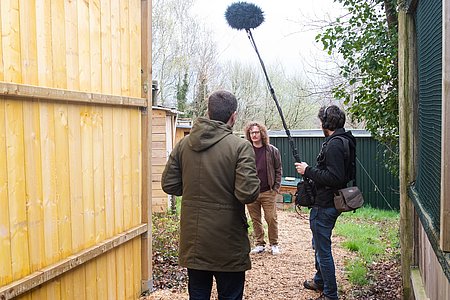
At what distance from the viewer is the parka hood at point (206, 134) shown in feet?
9.98

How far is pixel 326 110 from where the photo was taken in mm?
4125

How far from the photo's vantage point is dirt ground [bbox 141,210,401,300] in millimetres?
4688

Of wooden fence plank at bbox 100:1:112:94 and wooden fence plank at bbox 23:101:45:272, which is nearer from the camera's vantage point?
wooden fence plank at bbox 23:101:45:272

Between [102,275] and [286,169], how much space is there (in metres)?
9.70

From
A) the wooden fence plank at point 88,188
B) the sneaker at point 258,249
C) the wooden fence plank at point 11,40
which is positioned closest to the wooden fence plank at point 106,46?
the wooden fence plank at point 88,188

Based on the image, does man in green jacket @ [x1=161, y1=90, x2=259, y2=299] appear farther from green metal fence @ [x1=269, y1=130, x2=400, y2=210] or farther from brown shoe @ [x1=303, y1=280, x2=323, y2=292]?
green metal fence @ [x1=269, y1=130, x2=400, y2=210]

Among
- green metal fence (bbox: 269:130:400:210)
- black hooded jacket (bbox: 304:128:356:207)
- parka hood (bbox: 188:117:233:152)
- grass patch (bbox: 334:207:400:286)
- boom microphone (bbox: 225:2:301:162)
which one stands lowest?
grass patch (bbox: 334:207:400:286)

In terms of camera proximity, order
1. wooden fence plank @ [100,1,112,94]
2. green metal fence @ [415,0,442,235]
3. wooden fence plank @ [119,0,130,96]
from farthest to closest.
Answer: wooden fence plank @ [119,0,130,96]
wooden fence plank @ [100,1,112,94]
green metal fence @ [415,0,442,235]

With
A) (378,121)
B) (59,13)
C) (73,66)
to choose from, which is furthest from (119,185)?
(378,121)

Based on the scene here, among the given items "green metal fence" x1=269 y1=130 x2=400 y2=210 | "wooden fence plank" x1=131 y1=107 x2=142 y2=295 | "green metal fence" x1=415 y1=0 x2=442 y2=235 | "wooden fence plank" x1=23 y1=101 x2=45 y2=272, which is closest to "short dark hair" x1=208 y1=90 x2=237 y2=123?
"wooden fence plank" x1=23 y1=101 x2=45 y2=272

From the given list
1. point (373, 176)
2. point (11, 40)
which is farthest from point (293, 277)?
point (373, 176)

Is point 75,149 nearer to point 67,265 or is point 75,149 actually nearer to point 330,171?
point 67,265

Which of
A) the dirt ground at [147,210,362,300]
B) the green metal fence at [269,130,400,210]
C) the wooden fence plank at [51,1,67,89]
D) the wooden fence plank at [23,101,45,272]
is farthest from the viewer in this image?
the green metal fence at [269,130,400,210]

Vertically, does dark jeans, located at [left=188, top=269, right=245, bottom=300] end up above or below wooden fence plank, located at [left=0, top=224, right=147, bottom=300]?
below
